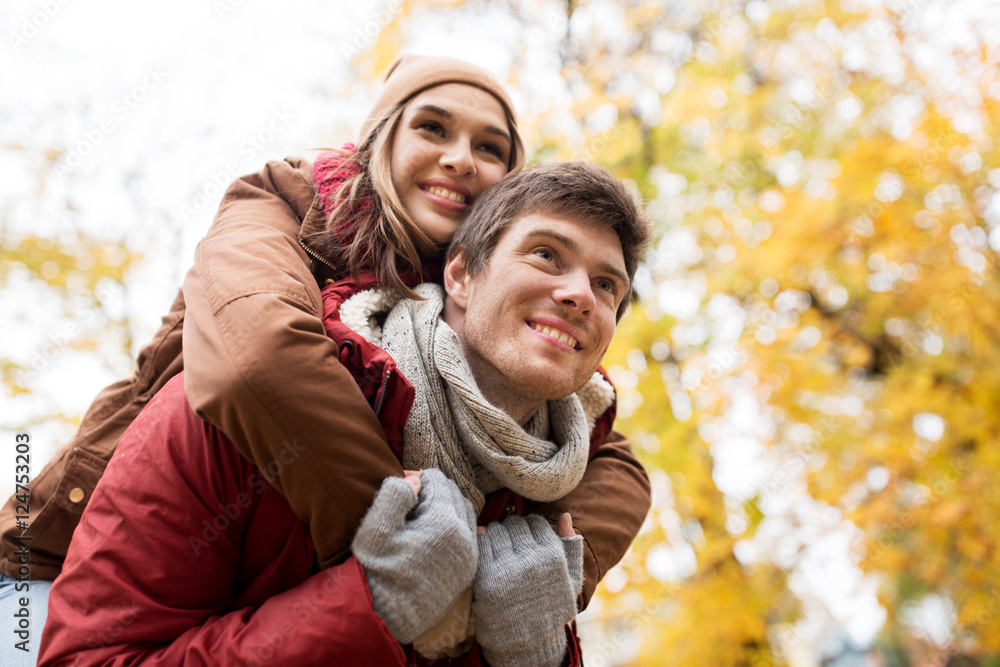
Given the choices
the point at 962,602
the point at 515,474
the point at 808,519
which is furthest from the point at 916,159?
the point at 515,474

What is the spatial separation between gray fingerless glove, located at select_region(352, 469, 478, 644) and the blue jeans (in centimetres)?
108

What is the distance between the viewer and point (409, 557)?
61.0 inches

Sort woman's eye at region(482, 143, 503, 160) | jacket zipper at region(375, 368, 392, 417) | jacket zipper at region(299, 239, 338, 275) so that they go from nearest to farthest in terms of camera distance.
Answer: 1. jacket zipper at region(375, 368, 392, 417)
2. jacket zipper at region(299, 239, 338, 275)
3. woman's eye at region(482, 143, 503, 160)

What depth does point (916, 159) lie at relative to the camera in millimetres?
4582

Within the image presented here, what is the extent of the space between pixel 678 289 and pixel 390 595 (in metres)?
4.31

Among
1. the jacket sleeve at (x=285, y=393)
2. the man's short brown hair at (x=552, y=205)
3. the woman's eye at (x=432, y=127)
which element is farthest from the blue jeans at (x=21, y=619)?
the woman's eye at (x=432, y=127)

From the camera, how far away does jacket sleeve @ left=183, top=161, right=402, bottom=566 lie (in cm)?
149

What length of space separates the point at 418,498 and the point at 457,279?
0.86 metres

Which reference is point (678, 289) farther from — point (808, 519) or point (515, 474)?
point (515, 474)

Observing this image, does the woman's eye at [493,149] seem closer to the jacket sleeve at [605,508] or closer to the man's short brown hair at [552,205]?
the man's short brown hair at [552,205]

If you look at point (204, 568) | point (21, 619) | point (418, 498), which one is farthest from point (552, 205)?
point (21, 619)

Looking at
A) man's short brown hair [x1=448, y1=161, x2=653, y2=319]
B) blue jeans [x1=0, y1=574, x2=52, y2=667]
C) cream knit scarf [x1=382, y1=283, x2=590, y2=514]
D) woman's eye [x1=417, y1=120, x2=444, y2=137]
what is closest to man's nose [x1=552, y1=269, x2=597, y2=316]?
man's short brown hair [x1=448, y1=161, x2=653, y2=319]

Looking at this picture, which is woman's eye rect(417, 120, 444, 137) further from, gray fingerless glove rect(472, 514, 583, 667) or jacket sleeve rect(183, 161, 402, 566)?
gray fingerless glove rect(472, 514, 583, 667)

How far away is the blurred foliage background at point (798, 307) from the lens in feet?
15.2
